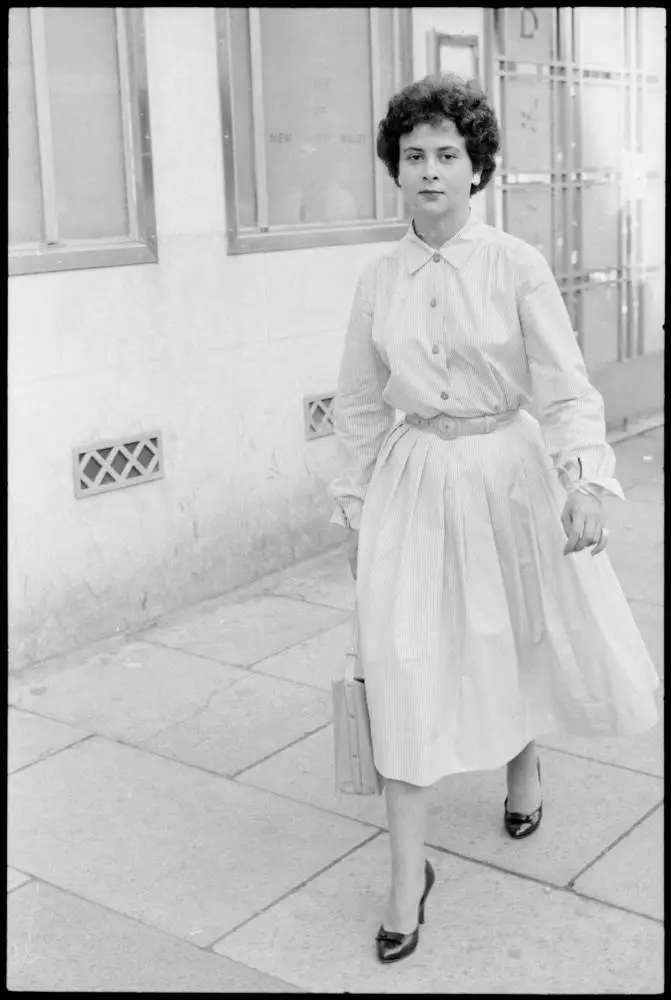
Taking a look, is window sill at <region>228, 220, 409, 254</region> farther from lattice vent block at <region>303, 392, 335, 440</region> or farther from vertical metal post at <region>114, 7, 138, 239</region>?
lattice vent block at <region>303, 392, 335, 440</region>

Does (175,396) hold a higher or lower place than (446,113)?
lower

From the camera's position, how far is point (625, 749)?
420cm

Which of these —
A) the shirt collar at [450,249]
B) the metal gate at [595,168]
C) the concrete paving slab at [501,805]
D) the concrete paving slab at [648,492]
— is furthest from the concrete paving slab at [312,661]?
the metal gate at [595,168]

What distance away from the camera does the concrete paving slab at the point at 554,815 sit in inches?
137

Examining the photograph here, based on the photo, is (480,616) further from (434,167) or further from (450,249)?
(434,167)

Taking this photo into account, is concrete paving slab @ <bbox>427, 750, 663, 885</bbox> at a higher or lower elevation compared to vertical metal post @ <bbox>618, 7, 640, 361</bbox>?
lower

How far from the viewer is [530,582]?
3223mm

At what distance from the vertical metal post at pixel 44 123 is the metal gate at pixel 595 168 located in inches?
132

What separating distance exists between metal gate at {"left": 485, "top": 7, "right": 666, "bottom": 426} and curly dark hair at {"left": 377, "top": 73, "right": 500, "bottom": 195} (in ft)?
15.7

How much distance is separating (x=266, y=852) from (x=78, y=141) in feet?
9.73

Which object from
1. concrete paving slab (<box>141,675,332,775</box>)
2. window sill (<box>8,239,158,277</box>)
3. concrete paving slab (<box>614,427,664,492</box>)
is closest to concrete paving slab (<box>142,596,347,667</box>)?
concrete paving slab (<box>141,675,332,775</box>)

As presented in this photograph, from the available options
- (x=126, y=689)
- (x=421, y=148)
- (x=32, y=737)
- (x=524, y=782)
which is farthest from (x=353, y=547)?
(x=126, y=689)

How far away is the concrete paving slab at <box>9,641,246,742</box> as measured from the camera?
15.0 feet

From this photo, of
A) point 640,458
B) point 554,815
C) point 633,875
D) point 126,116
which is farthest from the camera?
point 640,458
